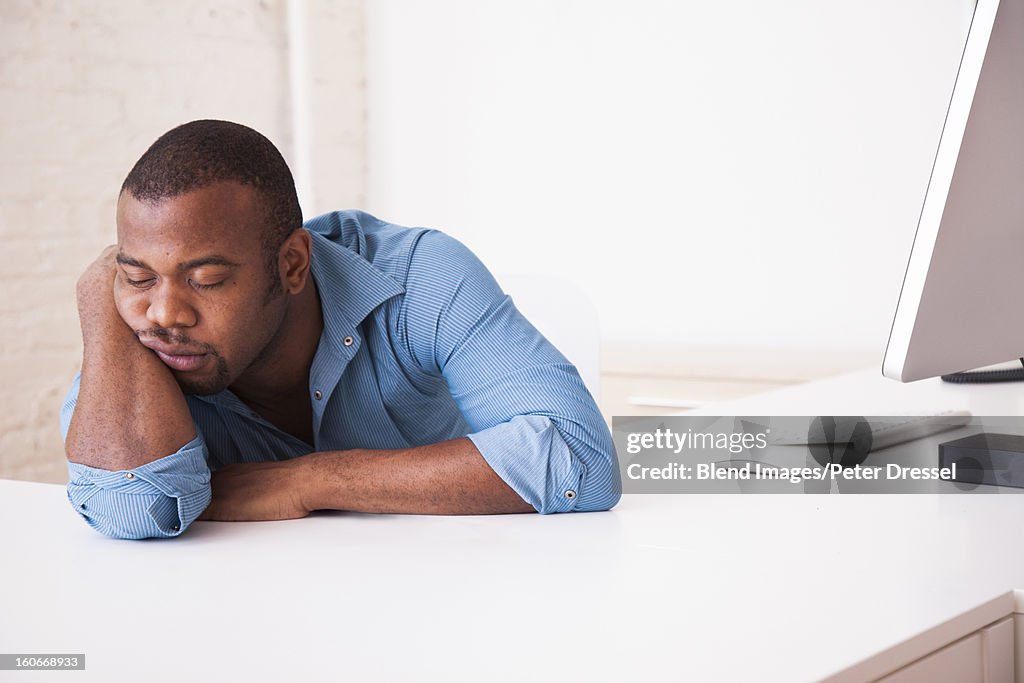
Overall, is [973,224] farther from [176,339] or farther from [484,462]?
[176,339]

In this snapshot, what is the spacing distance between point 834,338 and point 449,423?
1.67 meters

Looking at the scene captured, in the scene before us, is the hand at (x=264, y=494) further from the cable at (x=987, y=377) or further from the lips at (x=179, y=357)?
the cable at (x=987, y=377)

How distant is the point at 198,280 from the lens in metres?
1.22

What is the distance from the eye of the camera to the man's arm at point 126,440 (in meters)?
1.19

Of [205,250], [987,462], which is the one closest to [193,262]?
[205,250]

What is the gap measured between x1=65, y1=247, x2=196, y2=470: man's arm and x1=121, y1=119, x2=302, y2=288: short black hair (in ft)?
0.55

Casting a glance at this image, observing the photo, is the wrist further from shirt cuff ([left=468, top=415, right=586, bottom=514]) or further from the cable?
the cable

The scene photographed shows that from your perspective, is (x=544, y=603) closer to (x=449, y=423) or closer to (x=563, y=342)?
(x=449, y=423)

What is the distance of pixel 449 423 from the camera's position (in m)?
1.59

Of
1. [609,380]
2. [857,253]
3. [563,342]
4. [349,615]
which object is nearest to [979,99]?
[349,615]

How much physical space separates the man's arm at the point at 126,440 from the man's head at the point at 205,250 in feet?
0.11

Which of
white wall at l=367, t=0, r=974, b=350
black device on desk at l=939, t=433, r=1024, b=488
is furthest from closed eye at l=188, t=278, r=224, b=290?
white wall at l=367, t=0, r=974, b=350

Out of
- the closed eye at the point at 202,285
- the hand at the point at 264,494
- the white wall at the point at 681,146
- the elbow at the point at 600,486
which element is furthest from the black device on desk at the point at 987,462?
the white wall at the point at 681,146

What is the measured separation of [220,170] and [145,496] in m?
0.38
